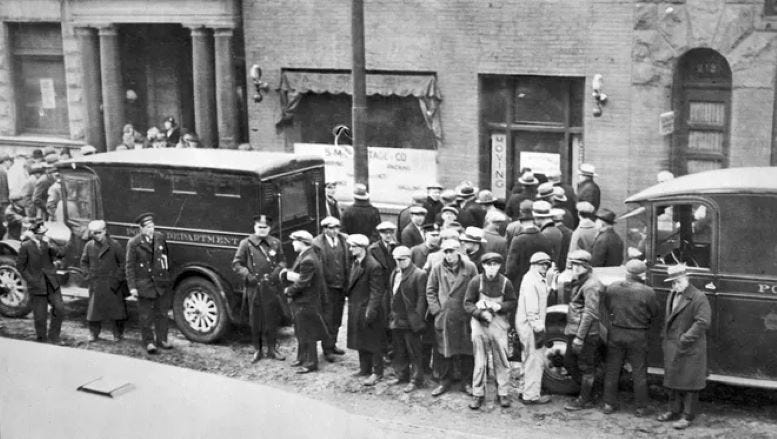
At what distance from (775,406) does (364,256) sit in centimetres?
477

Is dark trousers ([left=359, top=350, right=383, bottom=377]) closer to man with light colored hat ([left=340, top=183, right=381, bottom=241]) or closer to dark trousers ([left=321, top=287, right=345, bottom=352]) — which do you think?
dark trousers ([left=321, top=287, right=345, bottom=352])

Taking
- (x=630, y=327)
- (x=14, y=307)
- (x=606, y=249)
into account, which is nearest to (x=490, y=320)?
(x=630, y=327)

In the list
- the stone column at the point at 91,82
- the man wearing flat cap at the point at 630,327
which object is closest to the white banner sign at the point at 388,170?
the stone column at the point at 91,82

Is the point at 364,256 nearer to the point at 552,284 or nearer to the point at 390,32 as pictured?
the point at 552,284

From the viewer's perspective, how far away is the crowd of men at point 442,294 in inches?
409

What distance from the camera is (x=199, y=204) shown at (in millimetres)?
13453

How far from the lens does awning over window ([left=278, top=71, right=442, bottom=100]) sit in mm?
18625

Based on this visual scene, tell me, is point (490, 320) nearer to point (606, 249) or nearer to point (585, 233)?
point (606, 249)

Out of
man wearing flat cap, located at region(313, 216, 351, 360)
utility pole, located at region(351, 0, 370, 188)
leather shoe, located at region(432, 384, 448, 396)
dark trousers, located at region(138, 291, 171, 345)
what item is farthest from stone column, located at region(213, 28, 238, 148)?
leather shoe, located at region(432, 384, 448, 396)

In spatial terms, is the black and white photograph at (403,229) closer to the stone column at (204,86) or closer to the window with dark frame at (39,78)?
the stone column at (204,86)

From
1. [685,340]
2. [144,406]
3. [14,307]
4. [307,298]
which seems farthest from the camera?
[14,307]

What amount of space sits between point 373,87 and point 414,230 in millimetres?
6464

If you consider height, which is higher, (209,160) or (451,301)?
(209,160)

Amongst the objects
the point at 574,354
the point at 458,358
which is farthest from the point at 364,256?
the point at 574,354
